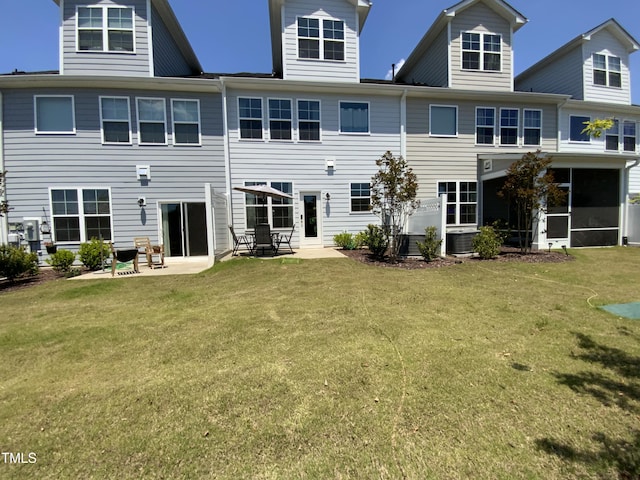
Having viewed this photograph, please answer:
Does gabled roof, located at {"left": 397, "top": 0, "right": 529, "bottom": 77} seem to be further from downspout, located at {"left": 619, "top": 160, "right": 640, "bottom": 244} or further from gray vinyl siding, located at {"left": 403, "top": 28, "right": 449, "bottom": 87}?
downspout, located at {"left": 619, "top": 160, "right": 640, "bottom": 244}

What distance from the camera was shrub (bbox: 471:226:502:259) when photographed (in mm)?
8844

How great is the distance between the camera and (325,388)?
2.59m

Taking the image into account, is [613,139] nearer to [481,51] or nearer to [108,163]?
[481,51]

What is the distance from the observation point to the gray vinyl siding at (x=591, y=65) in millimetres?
13438

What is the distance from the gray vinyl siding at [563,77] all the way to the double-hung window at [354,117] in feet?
33.6

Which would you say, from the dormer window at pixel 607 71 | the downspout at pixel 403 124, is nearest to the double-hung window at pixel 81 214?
the downspout at pixel 403 124

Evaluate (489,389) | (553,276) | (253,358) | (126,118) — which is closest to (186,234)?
(126,118)

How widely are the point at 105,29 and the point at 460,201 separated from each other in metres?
14.5

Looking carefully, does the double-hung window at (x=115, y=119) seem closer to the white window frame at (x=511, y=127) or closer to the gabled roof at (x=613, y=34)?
the white window frame at (x=511, y=127)

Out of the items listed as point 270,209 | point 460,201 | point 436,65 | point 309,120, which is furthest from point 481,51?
point 270,209

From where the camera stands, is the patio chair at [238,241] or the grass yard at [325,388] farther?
the patio chair at [238,241]

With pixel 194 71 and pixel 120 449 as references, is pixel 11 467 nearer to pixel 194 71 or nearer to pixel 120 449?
pixel 120 449

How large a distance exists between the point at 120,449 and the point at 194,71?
17.7 m

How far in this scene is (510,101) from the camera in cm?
1232
